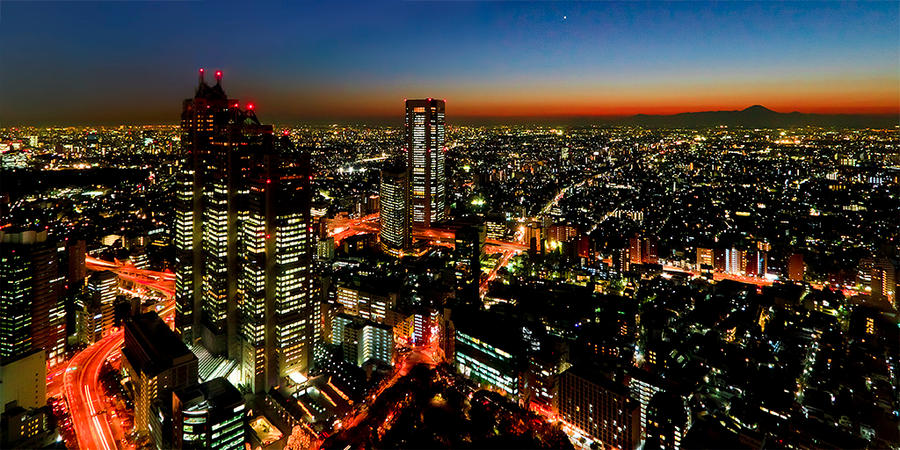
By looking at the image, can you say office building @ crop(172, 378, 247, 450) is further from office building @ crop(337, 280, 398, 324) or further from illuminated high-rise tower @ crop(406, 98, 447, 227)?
illuminated high-rise tower @ crop(406, 98, 447, 227)

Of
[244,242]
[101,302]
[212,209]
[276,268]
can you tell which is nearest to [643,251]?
[276,268]

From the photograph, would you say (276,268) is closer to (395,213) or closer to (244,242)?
(244,242)

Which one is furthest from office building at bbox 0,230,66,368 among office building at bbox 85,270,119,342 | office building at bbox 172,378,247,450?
Result: office building at bbox 172,378,247,450

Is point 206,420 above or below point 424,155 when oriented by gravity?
below

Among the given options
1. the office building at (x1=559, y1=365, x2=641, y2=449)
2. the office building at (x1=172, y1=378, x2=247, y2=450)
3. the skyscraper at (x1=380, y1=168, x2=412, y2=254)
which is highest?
the skyscraper at (x1=380, y1=168, x2=412, y2=254)

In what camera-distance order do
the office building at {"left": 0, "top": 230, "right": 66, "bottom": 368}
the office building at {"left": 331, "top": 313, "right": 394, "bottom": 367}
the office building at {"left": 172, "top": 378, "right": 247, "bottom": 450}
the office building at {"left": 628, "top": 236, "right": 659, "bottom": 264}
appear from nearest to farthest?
the office building at {"left": 172, "top": 378, "right": 247, "bottom": 450}
the office building at {"left": 0, "top": 230, "right": 66, "bottom": 368}
the office building at {"left": 331, "top": 313, "right": 394, "bottom": 367}
the office building at {"left": 628, "top": 236, "right": 659, "bottom": 264}

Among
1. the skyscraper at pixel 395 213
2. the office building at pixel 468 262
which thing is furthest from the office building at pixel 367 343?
the skyscraper at pixel 395 213
